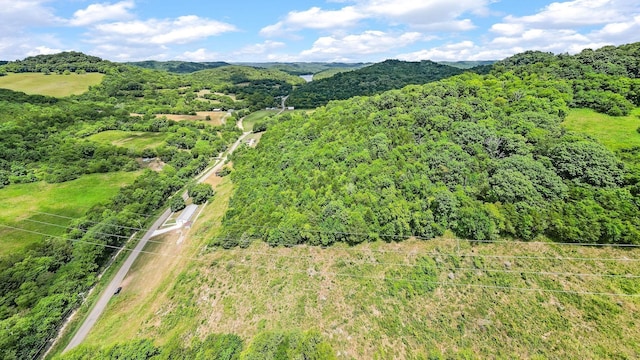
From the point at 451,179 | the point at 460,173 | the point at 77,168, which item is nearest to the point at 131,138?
the point at 77,168

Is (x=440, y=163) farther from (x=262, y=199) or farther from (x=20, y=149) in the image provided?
(x=20, y=149)

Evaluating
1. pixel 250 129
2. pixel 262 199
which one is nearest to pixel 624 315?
pixel 262 199

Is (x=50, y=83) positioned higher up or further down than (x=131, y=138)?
higher up

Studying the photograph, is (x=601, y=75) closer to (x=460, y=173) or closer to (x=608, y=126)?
(x=608, y=126)

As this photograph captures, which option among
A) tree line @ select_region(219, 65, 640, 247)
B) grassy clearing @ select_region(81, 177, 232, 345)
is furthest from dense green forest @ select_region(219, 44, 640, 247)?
grassy clearing @ select_region(81, 177, 232, 345)

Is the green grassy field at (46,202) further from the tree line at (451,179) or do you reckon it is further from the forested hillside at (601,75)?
the forested hillside at (601,75)

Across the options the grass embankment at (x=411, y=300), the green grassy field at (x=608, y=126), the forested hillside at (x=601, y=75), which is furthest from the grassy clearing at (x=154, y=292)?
the forested hillside at (x=601, y=75)
